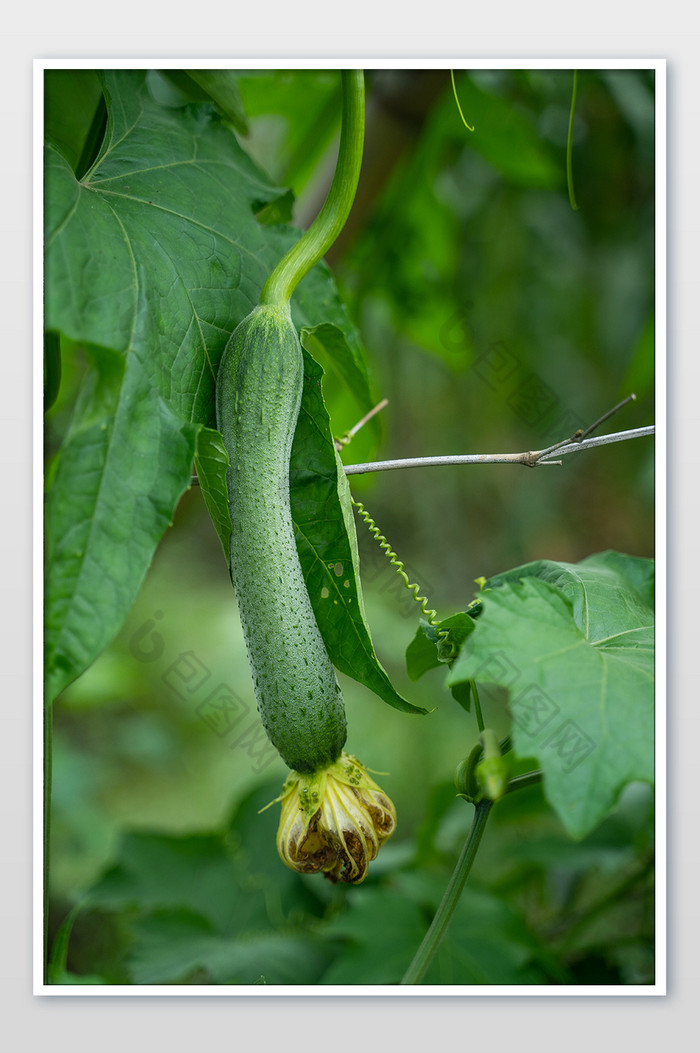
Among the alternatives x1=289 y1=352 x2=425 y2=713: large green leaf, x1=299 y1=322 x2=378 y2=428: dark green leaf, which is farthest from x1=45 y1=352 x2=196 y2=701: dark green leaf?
x1=299 y1=322 x2=378 y2=428: dark green leaf

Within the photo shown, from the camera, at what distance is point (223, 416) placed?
602 millimetres

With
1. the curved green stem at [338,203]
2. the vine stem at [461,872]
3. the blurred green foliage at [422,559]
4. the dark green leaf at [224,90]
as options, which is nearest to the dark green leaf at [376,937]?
the blurred green foliage at [422,559]

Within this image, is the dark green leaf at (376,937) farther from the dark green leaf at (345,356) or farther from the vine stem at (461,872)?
the dark green leaf at (345,356)

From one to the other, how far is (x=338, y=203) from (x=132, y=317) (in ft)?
0.64

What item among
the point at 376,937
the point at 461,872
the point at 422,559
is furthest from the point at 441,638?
the point at 422,559

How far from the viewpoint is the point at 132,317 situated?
56 centimetres

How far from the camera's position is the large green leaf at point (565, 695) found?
513 mm

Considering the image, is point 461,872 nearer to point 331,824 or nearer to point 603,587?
point 331,824

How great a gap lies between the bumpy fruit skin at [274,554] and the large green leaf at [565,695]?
0.33 feet

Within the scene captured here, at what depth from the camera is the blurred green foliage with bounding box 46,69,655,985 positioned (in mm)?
963

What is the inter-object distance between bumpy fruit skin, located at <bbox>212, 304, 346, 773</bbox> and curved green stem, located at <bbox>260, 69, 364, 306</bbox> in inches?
2.0
